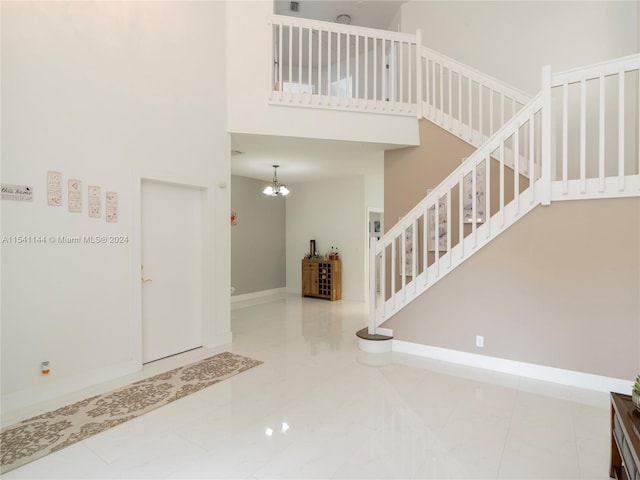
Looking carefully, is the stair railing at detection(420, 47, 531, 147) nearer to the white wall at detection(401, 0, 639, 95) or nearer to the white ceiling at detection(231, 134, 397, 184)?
the white wall at detection(401, 0, 639, 95)

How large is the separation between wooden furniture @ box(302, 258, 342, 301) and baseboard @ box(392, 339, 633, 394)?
11.6 ft

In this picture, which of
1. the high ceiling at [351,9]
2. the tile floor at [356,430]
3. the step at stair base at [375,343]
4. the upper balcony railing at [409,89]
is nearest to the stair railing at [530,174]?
the step at stair base at [375,343]

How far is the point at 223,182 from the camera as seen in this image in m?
4.39

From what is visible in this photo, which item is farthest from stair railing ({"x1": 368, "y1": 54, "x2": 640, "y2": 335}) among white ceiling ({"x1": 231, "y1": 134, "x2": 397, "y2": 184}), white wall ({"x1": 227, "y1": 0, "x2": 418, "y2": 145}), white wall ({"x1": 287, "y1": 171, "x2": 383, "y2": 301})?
white wall ({"x1": 287, "y1": 171, "x2": 383, "y2": 301})

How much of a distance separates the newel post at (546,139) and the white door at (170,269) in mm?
3837

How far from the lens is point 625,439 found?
1501 millimetres

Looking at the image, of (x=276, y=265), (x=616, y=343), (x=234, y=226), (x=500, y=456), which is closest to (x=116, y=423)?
(x=500, y=456)

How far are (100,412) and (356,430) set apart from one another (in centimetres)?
203

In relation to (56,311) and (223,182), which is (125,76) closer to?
(223,182)

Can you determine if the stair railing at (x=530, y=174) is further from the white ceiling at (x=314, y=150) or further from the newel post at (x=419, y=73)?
the white ceiling at (x=314, y=150)

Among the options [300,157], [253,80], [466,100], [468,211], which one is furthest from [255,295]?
[466,100]

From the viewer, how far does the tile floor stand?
6.55 ft

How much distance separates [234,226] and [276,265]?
1655 mm

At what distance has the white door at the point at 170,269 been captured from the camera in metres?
3.73
